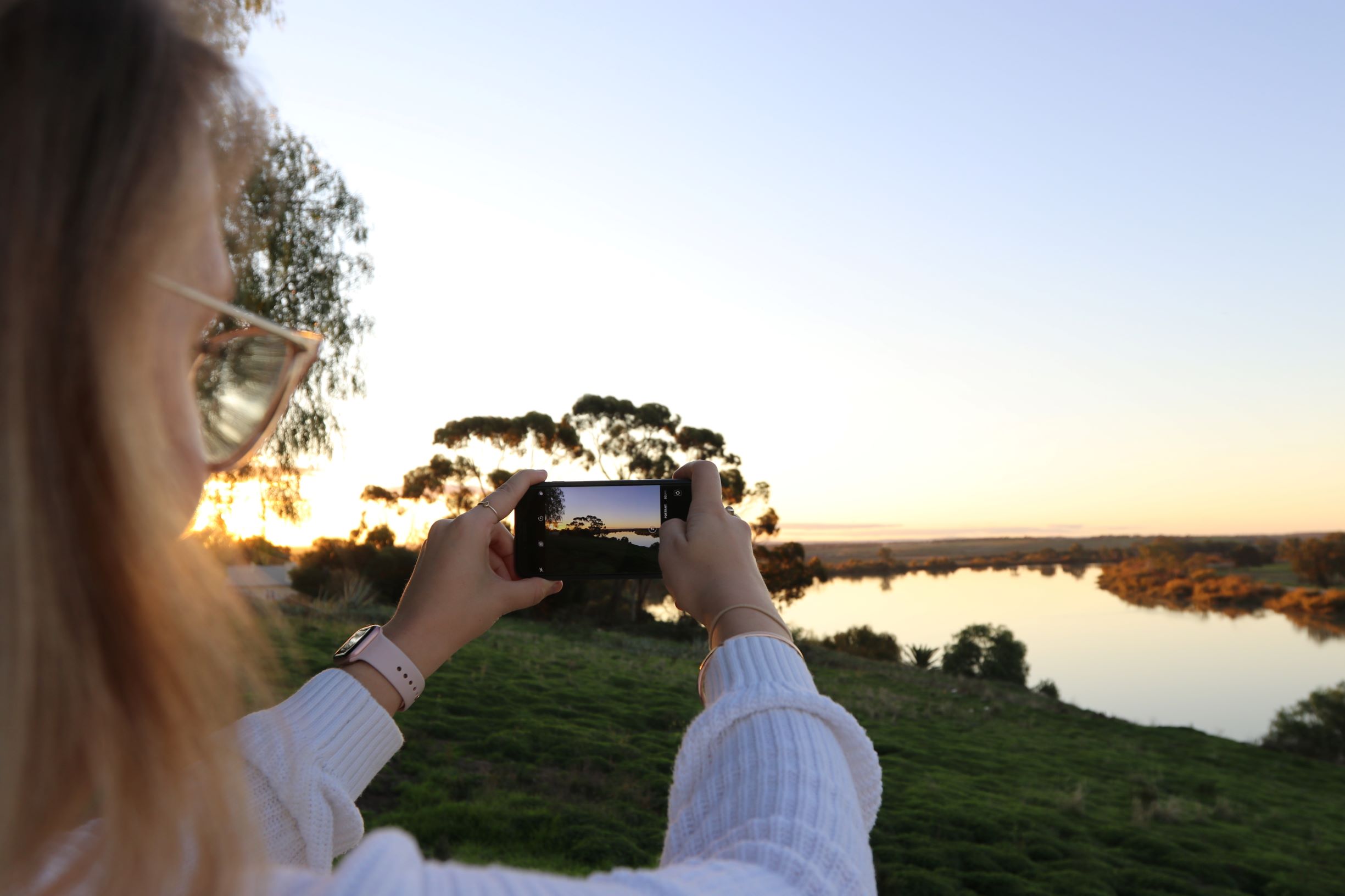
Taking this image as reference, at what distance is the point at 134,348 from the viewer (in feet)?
1.94

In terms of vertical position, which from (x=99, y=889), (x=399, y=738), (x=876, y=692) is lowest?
(x=876, y=692)

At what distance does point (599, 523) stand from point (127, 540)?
156 centimetres

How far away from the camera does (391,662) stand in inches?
55.0

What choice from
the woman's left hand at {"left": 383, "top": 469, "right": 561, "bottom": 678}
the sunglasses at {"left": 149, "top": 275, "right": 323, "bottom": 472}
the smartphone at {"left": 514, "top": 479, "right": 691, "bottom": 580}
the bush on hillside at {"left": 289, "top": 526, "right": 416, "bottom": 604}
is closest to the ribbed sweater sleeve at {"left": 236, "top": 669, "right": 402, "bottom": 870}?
the woman's left hand at {"left": 383, "top": 469, "right": 561, "bottom": 678}

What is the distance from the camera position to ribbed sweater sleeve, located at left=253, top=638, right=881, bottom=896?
0.60 metres

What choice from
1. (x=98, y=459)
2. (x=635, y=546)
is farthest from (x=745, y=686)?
(x=635, y=546)

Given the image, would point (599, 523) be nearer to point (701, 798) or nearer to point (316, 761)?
point (316, 761)

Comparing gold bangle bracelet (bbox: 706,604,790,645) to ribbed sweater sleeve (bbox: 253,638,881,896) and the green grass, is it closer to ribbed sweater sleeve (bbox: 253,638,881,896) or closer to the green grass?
ribbed sweater sleeve (bbox: 253,638,881,896)

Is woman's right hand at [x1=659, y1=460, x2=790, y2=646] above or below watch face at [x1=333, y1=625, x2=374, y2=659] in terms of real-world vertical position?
above

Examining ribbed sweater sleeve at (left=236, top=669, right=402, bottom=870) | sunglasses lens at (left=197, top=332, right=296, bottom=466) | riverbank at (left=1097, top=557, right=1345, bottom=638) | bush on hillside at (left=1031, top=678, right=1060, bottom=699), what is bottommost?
bush on hillside at (left=1031, top=678, right=1060, bottom=699)

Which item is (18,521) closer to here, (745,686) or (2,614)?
(2,614)

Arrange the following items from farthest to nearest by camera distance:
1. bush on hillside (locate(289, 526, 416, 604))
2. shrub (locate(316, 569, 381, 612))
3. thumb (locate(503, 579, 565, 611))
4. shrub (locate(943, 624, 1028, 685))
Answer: shrub (locate(943, 624, 1028, 685)) → bush on hillside (locate(289, 526, 416, 604)) → shrub (locate(316, 569, 381, 612)) → thumb (locate(503, 579, 565, 611))

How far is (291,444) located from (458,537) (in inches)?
452

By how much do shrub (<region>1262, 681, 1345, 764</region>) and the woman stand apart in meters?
24.0
